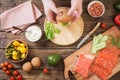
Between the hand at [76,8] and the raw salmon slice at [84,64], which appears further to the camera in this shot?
the raw salmon slice at [84,64]

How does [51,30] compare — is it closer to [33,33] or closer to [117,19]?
[33,33]

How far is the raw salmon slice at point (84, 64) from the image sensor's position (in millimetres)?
2012

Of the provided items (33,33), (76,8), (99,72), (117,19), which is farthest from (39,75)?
(117,19)

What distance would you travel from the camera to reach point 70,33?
2064 millimetres

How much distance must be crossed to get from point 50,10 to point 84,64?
16.8 inches

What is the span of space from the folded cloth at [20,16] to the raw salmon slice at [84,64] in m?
0.41

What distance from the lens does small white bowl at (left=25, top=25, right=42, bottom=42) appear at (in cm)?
205

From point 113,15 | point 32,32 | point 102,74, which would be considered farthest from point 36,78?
point 113,15

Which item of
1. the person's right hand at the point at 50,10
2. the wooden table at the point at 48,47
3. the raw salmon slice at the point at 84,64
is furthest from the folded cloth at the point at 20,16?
the raw salmon slice at the point at 84,64

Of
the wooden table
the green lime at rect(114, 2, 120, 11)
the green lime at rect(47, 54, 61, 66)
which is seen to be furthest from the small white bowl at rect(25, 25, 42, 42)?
the green lime at rect(114, 2, 120, 11)

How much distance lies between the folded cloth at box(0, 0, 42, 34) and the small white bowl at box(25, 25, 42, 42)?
0.14 ft

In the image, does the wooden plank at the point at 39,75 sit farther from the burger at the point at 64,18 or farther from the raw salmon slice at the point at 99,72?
the burger at the point at 64,18

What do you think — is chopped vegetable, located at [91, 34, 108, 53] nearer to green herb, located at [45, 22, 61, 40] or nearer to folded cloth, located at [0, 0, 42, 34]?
green herb, located at [45, 22, 61, 40]

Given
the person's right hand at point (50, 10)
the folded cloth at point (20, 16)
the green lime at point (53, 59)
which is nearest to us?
the person's right hand at point (50, 10)
